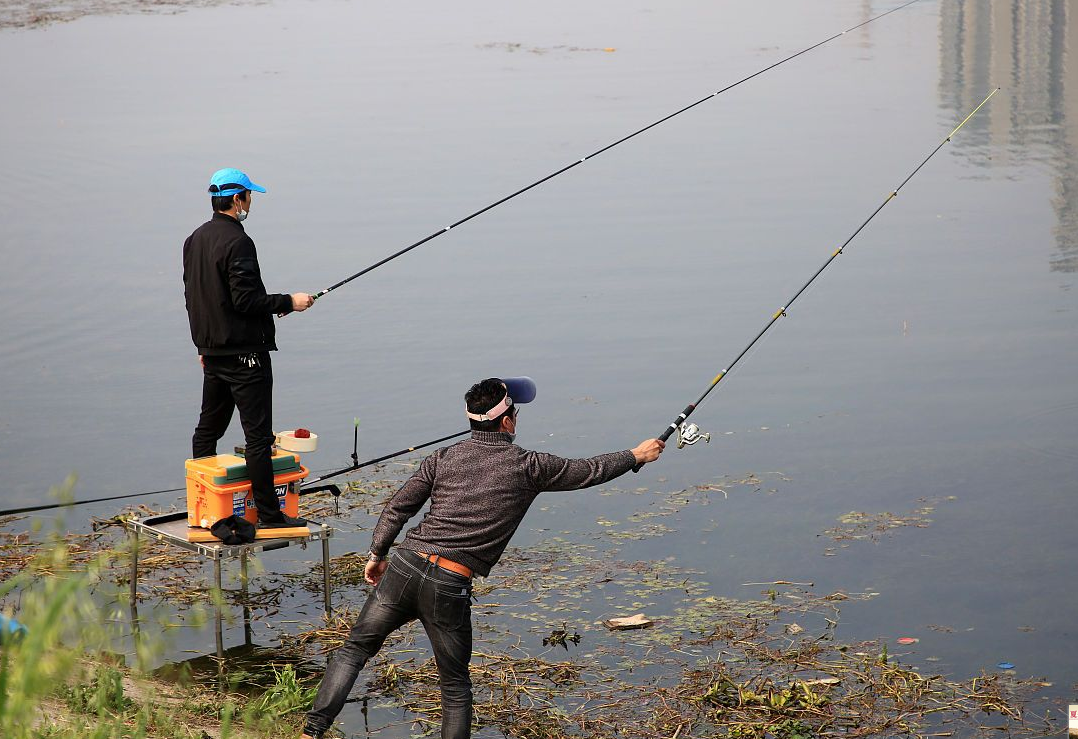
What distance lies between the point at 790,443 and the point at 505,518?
168 inches

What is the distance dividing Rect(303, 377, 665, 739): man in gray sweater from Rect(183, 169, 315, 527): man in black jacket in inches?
55.1

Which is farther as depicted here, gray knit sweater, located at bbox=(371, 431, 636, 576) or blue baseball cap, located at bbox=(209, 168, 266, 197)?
blue baseball cap, located at bbox=(209, 168, 266, 197)

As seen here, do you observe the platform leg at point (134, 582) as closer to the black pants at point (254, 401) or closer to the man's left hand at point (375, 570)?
the black pants at point (254, 401)

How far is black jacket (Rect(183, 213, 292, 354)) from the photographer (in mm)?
6348

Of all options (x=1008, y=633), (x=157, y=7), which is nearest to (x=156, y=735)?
(x=1008, y=633)

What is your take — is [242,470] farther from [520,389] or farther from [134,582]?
[520,389]

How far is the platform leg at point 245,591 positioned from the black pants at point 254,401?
30 cm

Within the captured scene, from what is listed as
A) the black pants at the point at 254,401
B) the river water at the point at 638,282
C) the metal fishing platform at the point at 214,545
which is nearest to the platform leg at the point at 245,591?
the metal fishing platform at the point at 214,545

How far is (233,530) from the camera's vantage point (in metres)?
6.56

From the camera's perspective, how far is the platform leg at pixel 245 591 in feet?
22.1

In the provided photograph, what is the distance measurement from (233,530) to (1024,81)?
64.7 feet

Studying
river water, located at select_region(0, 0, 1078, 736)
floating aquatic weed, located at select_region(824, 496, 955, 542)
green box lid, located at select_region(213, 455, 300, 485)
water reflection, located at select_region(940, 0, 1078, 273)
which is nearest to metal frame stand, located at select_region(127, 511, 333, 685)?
green box lid, located at select_region(213, 455, 300, 485)

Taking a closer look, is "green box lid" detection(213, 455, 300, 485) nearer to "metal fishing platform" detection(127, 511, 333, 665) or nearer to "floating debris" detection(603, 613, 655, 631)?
"metal fishing platform" detection(127, 511, 333, 665)

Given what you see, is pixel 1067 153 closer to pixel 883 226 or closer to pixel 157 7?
pixel 883 226
